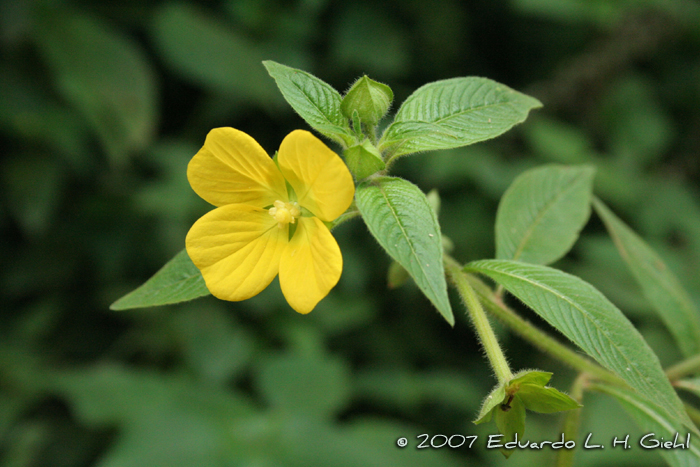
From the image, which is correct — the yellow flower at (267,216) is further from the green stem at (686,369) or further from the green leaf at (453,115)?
the green stem at (686,369)

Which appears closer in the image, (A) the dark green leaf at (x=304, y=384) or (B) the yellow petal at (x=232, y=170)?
(B) the yellow petal at (x=232, y=170)

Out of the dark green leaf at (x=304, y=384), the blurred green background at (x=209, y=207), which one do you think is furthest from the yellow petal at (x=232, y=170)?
the dark green leaf at (x=304, y=384)

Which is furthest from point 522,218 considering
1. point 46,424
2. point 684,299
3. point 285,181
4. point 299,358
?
point 46,424

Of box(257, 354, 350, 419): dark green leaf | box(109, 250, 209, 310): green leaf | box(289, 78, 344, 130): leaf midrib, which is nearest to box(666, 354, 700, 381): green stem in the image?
box(289, 78, 344, 130): leaf midrib

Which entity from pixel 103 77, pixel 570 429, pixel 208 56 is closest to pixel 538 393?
pixel 570 429

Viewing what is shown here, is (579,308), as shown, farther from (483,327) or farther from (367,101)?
(367,101)
